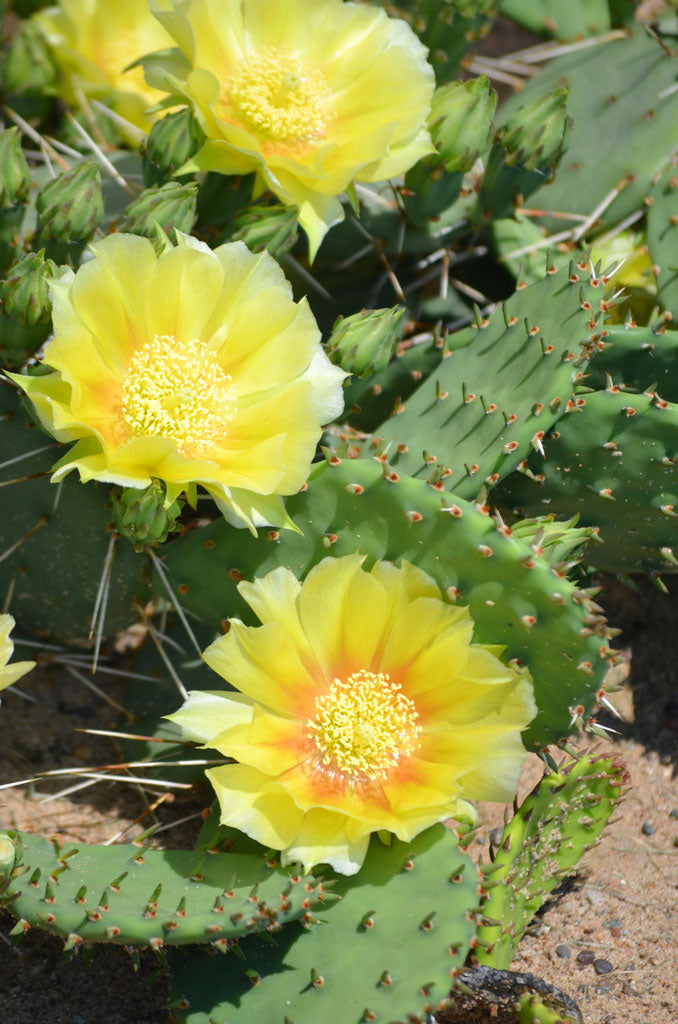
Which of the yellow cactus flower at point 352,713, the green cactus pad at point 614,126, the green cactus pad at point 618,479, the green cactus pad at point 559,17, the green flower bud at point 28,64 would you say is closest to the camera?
the yellow cactus flower at point 352,713

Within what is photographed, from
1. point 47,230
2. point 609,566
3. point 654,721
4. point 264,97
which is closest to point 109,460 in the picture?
point 47,230

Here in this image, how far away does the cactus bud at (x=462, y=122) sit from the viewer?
5.04 feet

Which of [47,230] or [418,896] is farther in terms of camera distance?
[47,230]

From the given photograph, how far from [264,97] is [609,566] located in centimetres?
78

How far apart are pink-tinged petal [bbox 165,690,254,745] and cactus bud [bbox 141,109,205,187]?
663 millimetres

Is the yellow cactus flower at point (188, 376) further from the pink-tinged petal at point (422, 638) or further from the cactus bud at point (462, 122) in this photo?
the cactus bud at point (462, 122)

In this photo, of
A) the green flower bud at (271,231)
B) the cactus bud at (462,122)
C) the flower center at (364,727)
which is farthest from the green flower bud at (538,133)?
the flower center at (364,727)

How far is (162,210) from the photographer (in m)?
1.39

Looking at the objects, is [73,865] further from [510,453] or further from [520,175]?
[520,175]

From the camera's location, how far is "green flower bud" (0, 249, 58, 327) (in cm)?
133

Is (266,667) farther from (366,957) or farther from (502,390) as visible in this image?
(502,390)

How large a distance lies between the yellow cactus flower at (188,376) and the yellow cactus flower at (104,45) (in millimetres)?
736

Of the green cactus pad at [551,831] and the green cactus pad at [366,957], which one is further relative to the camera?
the green cactus pad at [551,831]

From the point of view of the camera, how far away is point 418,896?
3.96 ft
